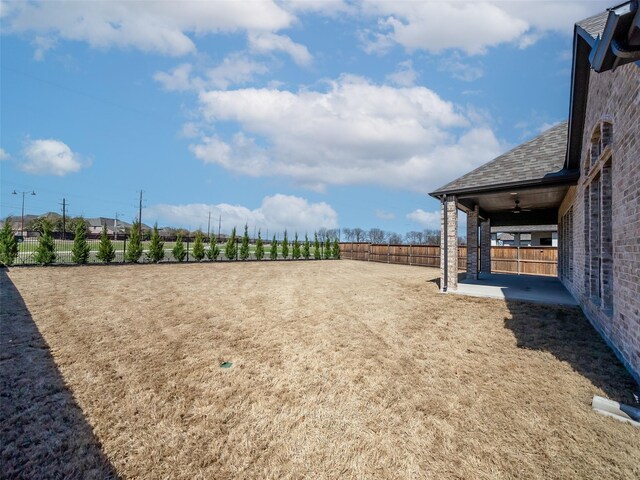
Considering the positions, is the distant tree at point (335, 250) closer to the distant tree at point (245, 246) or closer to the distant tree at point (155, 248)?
the distant tree at point (245, 246)

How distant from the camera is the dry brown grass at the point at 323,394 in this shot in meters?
2.49

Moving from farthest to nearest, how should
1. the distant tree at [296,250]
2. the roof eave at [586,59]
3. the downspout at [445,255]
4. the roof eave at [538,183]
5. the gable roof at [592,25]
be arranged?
the distant tree at [296,250], the downspout at [445,255], the roof eave at [538,183], the gable roof at [592,25], the roof eave at [586,59]

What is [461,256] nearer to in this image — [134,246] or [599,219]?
[599,219]

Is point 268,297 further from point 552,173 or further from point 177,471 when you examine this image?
point 552,173

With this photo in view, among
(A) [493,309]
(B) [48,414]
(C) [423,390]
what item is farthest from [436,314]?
(B) [48,414]

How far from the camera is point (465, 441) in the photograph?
271 cm

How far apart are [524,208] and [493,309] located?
7.49 meters

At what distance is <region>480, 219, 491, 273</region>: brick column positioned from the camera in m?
15.7

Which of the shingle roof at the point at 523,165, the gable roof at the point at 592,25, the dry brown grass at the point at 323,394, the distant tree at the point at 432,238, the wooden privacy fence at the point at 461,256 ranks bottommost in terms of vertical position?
the dry brown grass at the point at 323,394

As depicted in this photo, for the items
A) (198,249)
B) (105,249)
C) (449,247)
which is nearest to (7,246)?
(105,249)

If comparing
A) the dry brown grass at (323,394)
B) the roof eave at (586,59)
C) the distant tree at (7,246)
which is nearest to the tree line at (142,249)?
the distant tree at (7,246)

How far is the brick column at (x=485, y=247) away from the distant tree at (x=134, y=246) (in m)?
19.1

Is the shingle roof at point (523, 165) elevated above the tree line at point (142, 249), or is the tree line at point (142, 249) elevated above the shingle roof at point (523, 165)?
the shingle roof at point (523, 165)

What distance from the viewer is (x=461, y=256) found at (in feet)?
65.7
